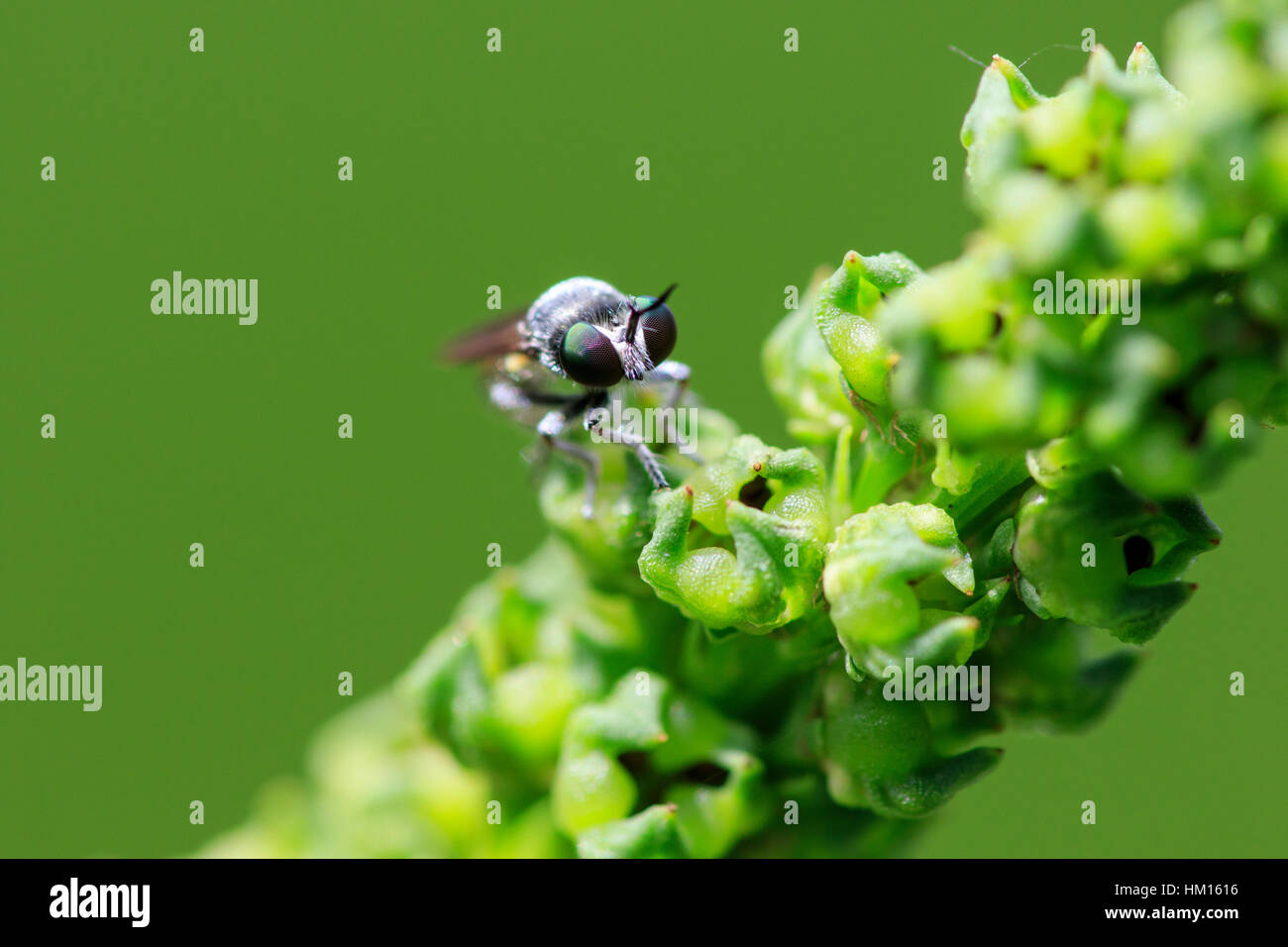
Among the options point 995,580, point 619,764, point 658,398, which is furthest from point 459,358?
point 995,580

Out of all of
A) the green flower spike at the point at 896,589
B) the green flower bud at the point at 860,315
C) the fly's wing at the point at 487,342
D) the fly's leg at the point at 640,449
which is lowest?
the green flower spike at the point at 896,589

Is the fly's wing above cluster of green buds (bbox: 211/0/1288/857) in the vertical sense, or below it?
above

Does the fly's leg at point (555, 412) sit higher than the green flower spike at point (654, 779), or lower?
higher

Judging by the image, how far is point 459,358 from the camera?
20.7 ft

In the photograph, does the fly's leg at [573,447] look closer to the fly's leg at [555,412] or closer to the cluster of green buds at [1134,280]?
the fly's leg at [555,412]

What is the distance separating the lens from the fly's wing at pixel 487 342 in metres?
5.97

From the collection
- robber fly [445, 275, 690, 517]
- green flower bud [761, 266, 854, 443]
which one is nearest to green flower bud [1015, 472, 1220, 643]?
green flower bud [761, 266, 854, 443]

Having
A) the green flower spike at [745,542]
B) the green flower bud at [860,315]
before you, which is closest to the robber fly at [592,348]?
the green flower spike at [745,542]

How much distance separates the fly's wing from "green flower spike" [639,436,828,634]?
2.56 metres

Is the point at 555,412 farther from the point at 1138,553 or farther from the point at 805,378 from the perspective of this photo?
the point at 1138,553

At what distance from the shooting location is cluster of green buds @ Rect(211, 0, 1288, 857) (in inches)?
95.7

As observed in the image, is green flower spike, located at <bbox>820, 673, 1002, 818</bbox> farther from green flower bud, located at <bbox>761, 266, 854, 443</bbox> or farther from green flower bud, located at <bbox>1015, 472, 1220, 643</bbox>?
green flower bud, located at <bbox>761, 266, 854, 443</bbox>
